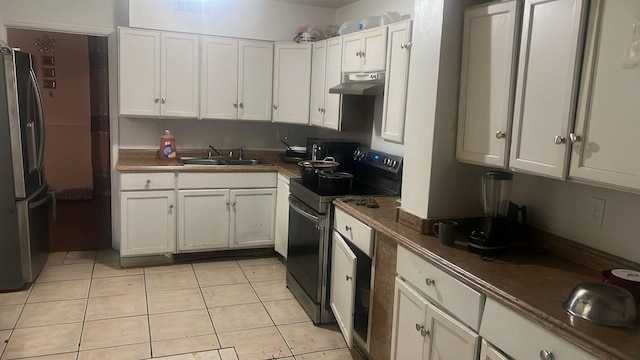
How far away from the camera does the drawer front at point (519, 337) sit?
143 cm

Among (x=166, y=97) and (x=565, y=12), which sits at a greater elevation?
(x=565, y=12)

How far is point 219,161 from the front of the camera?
4.59 meters

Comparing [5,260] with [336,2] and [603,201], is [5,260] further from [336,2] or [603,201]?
[603,201]

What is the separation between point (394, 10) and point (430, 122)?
5.60 feet

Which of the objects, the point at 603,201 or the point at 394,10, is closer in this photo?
the point at 603,201

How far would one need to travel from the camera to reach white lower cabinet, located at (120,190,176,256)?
405cm

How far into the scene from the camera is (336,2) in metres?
4.57

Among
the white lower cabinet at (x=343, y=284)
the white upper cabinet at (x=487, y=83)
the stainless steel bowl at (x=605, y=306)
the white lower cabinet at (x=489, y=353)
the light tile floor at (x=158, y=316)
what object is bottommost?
the light tile floor at (x=158, y=316)

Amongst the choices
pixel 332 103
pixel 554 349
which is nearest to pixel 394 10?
pixel 332 103

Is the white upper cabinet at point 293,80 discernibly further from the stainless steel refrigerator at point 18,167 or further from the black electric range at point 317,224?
the stainless steel refrigerator at point 18,167

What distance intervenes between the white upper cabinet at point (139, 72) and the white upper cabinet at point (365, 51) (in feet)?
5.43

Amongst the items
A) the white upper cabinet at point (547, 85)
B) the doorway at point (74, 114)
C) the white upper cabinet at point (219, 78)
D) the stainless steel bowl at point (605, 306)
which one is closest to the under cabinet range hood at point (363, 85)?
the white upper cabinet at point (219, 78)

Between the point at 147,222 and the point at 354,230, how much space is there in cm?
214

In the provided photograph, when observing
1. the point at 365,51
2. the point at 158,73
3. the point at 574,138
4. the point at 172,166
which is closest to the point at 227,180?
the point at 172,166
